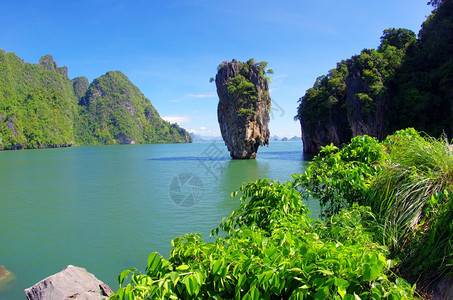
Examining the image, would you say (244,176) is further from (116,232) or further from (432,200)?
(432,200)

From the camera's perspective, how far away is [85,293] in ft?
17.9

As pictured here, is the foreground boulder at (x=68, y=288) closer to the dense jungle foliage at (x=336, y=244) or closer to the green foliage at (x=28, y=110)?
the dense jungle foliage at (x=336, y=244)

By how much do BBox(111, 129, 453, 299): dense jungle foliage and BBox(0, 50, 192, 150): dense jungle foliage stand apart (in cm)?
10689

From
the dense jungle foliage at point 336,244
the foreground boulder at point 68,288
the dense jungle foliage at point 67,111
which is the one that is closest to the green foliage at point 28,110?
the dense jungle foliage at point 67,111

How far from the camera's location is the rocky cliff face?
121 ft

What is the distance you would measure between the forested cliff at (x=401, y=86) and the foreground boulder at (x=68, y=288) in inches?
1105

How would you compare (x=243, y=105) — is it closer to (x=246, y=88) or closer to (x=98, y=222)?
(x=246, y=88)

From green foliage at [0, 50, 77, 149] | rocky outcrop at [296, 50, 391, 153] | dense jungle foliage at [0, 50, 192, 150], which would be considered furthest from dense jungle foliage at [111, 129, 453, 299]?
dense jungle foliage at [0, 50, 192, 150]

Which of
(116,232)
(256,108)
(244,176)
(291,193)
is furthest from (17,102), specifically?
(291,193)

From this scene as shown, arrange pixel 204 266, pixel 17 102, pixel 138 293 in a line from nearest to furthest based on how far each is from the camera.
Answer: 1. pixel 138 293
2. pixel 204 266
3. pixel 17 102

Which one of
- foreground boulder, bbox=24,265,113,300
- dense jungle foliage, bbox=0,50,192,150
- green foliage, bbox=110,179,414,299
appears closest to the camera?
green foliage, bbox=110,179,414,299

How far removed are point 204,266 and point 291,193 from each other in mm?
1556

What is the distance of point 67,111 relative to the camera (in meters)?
131

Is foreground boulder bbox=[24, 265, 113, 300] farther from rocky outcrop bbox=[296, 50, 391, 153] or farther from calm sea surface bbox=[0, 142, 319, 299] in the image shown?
rocky outcrop bbox=[296, 50, 391, 153]
